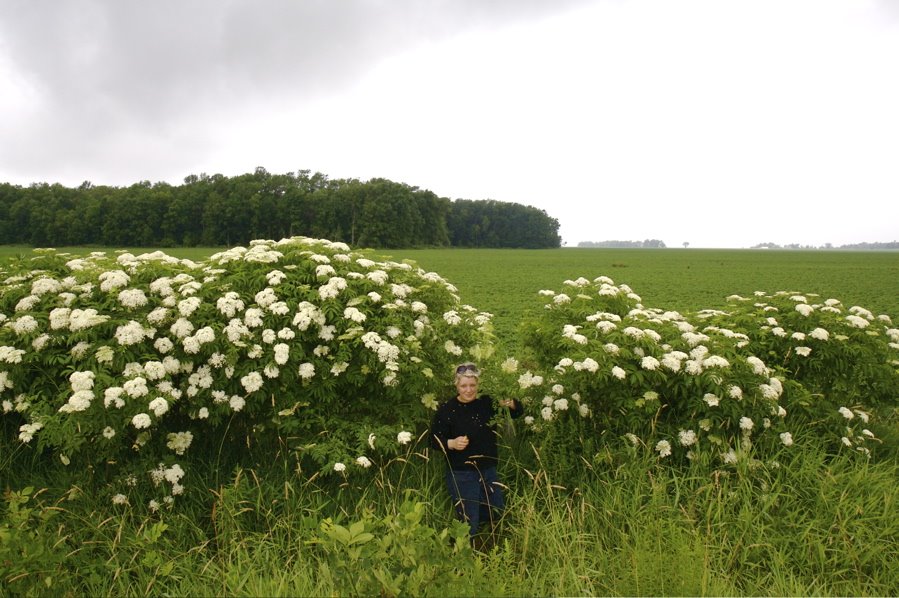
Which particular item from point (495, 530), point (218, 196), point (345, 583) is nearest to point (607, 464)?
point (495, 530)

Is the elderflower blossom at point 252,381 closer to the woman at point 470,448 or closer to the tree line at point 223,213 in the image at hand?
the woman at point 470,448

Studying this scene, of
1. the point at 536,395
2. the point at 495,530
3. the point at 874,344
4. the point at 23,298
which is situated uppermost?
the point at 23,298

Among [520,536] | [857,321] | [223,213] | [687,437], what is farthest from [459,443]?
[223,213]

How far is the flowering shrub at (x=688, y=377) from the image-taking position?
442cm

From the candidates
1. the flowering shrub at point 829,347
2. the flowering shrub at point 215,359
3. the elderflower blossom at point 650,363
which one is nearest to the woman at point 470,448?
the flowering shrub at point 215,359

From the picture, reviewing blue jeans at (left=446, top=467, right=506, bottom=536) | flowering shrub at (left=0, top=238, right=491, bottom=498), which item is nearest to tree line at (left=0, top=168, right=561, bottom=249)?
flowering shrub at (left=0, top=238, right=491, bottom=498)

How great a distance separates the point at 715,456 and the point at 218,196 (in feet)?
337

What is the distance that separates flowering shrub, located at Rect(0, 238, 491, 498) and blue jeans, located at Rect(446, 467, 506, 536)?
62 centimetres

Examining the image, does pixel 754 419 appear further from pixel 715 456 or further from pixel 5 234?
pixel 5 234

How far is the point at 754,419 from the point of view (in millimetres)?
4496

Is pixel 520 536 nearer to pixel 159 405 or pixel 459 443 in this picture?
pixel 459 443

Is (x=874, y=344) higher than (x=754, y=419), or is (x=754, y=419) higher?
(x=874, y=344)

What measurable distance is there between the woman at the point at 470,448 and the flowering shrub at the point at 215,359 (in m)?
0.32

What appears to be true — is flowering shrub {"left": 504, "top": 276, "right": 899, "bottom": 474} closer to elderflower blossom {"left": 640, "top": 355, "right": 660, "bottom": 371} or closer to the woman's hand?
elderflower blossom {"left": 640, "top": 355, "right": 660, "bottom": 371}
